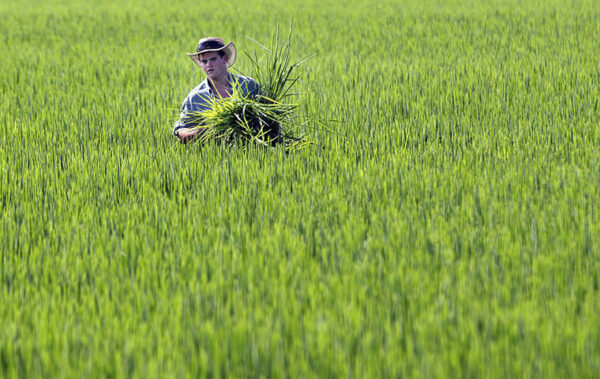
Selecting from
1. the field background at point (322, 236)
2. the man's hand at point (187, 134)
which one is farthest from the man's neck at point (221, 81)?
the field background at point (322, 236)

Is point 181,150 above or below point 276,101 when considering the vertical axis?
below

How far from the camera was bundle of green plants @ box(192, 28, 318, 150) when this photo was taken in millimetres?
4363

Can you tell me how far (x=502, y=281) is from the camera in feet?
8.53

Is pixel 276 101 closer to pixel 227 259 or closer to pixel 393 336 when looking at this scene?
pixel 227 259

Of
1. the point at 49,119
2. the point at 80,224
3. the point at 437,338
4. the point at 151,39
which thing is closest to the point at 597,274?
the point at 437,338

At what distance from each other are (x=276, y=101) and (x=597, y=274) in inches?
93.8

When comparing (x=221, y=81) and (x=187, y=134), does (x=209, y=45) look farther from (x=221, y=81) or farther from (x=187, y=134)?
(x=187, y=134)

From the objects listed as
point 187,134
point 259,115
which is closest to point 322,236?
point 259,115

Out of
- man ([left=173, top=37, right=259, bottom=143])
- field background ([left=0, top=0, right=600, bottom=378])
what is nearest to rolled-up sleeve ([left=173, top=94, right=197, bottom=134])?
man ([left=173, top=37, right=259, bottom=143])

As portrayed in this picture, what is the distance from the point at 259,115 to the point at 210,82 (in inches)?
22.9

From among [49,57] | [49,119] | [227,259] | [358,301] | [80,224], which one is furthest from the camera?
[49,57]

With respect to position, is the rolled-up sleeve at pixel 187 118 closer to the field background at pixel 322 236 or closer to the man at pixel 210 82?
the man at pixel 210 82

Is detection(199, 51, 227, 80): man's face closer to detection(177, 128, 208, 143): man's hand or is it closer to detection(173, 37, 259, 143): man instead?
detection(173, 37, 259, 143): man

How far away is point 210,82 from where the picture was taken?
479 centimetres
